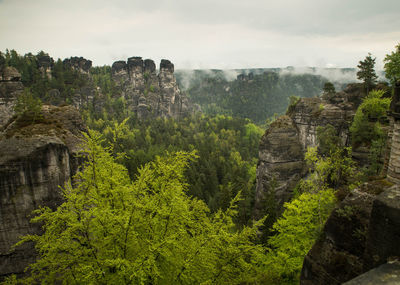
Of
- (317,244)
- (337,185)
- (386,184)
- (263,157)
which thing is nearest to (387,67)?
(386,184)

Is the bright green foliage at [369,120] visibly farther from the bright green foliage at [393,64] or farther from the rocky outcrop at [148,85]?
the rocky outcrop at [148,85]

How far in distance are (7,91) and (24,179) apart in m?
28.2

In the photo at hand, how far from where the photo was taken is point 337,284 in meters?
8.08

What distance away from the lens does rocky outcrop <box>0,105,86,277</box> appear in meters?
17.3

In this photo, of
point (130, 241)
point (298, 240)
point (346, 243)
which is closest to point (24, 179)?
point (130, 241)

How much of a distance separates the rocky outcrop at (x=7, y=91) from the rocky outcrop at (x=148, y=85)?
243 ft

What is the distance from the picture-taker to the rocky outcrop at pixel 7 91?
36156 mm

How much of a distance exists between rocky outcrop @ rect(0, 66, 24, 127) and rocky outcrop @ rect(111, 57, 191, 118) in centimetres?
7409

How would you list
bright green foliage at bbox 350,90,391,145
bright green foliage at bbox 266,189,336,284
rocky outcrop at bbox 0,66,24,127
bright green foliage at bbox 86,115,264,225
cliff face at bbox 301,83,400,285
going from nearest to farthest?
cliff face at bbox 301,83,400,285
bright green foliage at bbox 266,189,336,284
bright green foliage at bbox 350,90,391,145
rocky outcrop at bbox 0,66,24,127
bright green foliage at bbox 86,115,264,225

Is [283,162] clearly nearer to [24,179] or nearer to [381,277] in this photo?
[381,277]

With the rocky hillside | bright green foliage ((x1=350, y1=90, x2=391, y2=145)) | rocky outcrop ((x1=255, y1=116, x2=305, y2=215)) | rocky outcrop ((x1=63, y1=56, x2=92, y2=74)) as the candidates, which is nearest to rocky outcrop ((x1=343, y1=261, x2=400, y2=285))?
bright green foliage ((x1=350, y1=90, x2=391, y2=145))

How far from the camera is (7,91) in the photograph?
36.3 meters

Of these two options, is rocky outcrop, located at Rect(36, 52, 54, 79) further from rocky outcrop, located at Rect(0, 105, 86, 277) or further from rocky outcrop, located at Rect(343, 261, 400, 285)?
rocky outcrop, located at Rect(343, 261, 400, 285)

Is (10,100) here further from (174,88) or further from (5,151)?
(174,88)
